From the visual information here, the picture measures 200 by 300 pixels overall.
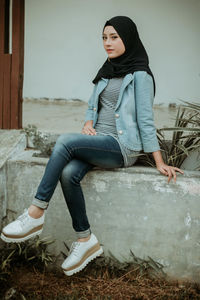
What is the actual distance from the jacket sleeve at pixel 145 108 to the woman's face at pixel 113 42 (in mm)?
213

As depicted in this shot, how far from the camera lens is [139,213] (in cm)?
248

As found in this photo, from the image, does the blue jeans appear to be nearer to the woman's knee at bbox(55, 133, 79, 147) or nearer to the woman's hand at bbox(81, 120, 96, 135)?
the woman's knee at bbox(55, 133, 79, 147)

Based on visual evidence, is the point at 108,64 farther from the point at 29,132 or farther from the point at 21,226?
the point at 21,226

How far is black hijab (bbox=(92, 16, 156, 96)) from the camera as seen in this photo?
7.87 ft

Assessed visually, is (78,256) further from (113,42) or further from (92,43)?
(92,43)

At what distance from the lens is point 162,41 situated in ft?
15.5

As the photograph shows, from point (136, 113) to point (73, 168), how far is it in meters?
0.64

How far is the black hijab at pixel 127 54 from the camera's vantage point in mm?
2398

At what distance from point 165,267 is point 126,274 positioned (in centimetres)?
29

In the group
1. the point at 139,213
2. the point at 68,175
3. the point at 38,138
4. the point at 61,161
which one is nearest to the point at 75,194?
the point at 68,175

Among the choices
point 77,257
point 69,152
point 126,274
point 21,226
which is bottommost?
point 126,274

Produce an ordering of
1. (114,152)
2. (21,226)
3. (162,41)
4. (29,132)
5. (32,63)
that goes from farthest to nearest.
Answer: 1. (32,63)
2. (162,41)
3. (29,132)
4. (114,152)
5. (21,226)

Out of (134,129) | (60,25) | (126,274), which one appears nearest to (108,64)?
(134,129)

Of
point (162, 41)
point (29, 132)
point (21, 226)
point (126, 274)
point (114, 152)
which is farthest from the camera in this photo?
point (162, 41)
